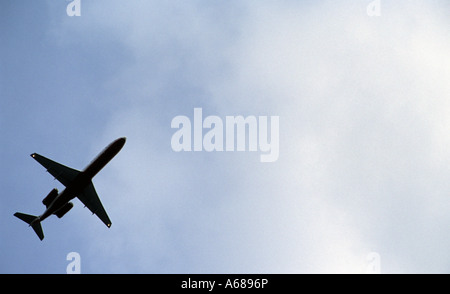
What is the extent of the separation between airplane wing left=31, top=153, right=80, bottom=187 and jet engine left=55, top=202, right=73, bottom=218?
11.7 feet

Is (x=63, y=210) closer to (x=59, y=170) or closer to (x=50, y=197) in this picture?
(x=50, y=197)

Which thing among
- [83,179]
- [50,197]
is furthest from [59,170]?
[83,179]

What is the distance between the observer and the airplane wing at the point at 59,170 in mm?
57844

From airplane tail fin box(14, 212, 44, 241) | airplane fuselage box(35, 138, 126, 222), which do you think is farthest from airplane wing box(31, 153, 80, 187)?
airplane tail fin box(14, 212, 44, 241)

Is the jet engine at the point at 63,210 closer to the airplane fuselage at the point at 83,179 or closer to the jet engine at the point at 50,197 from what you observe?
the airplane fuselage at the point at 83,179

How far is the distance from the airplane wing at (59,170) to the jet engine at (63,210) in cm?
355

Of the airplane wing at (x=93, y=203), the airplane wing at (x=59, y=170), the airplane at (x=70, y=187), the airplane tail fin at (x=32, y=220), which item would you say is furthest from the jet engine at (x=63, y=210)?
the airplane tail fin at (x=32, y=220)

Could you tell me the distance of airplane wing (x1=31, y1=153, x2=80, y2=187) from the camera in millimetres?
57844

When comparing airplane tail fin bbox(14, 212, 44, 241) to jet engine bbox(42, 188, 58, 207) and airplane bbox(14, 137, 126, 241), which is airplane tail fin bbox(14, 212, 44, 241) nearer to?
airplane bbox(14, 137, 126, 241)

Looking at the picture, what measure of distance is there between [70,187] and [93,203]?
22.2 ft
